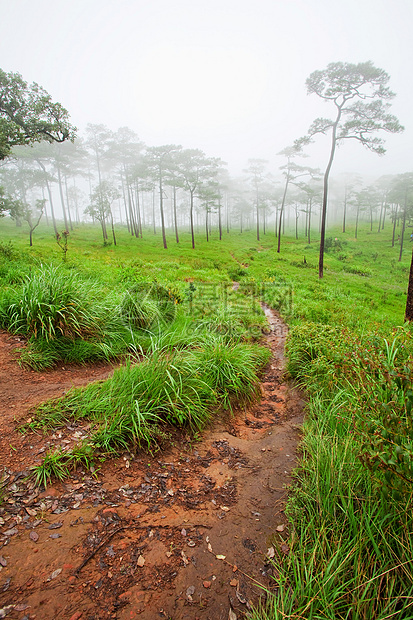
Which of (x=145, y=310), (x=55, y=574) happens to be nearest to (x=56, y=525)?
(x=55, y=574)

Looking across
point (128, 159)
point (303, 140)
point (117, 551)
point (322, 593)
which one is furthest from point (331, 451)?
point (128, 159)

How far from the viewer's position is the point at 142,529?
7.68ft

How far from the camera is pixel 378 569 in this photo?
5.90 ft

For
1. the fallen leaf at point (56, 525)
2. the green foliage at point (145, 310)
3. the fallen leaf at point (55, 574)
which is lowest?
the fallen leaf at point (56, 525)

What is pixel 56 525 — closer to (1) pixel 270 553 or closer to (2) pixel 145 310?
(1) pixel 270 553

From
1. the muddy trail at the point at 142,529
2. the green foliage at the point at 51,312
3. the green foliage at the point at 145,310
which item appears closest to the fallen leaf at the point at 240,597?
the muddy trail at the point at 142,529

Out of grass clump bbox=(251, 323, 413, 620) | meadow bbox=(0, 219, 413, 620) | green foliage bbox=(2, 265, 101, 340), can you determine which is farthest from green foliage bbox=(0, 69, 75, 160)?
grass clump bbox=(251, 323, 413, 620)

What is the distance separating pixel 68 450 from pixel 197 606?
1.78 metres

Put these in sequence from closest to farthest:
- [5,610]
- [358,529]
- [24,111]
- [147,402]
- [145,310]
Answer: [5,610]
[358,529]
[147,402]
[145,310]
[24,111]

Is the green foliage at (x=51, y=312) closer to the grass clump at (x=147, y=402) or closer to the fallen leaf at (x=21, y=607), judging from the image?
the grass clump at (x=147, y=402)

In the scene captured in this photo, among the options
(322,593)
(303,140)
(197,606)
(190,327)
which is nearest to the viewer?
(322,593)

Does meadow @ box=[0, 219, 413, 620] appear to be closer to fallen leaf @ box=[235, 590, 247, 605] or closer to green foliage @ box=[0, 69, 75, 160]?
fallen leaf @ box=[235, 590, 247, 605]

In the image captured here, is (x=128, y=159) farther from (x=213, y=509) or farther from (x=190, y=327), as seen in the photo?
(x=213, y=509)

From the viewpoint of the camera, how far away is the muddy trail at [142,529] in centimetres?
182
